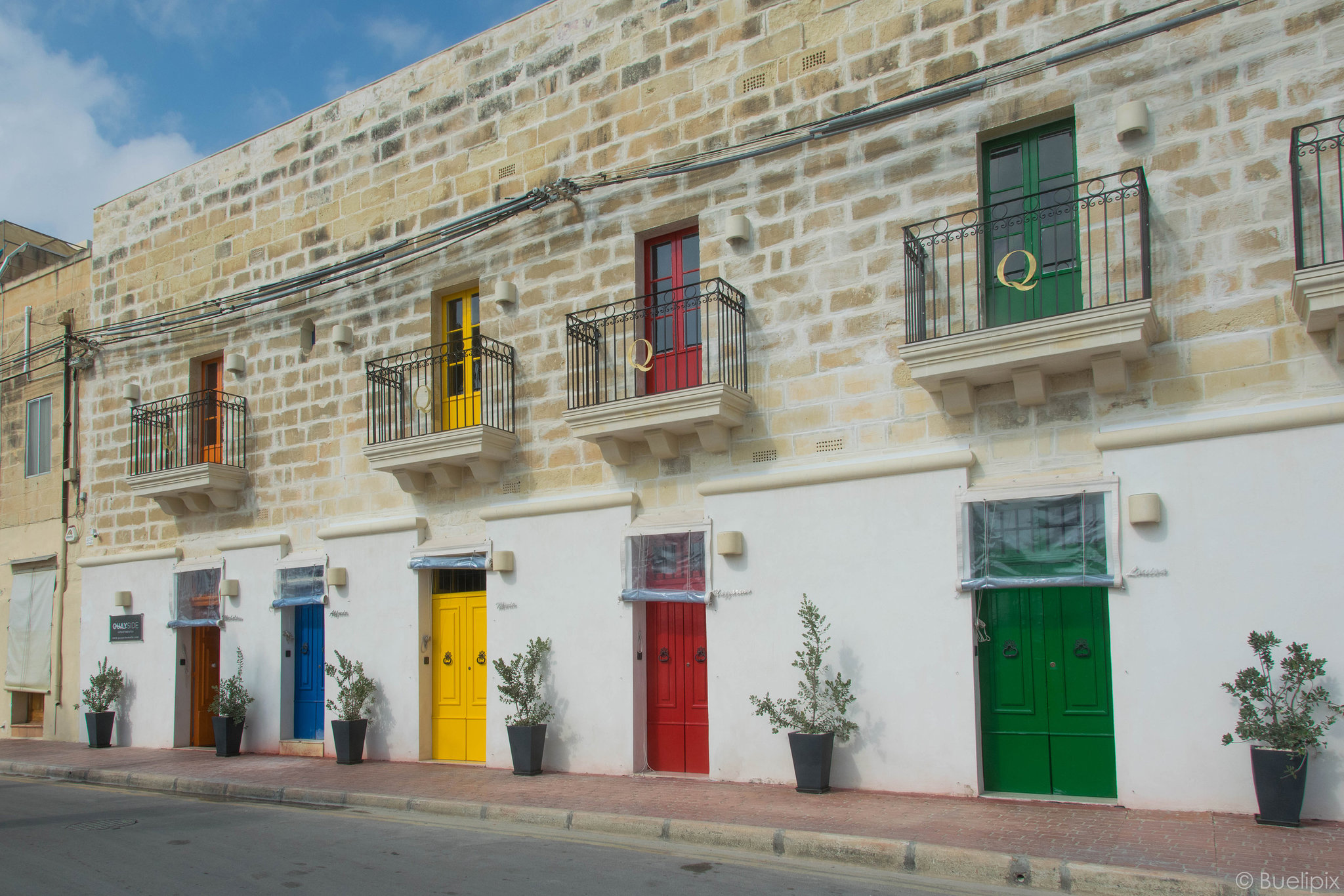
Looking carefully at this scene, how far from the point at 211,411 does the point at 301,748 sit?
5.22 meters

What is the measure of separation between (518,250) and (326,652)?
5598 millimetres

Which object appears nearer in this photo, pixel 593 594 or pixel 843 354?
pixel 843 354

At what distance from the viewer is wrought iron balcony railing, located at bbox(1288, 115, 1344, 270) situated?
6.93 metres

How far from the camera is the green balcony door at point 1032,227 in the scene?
8.12m

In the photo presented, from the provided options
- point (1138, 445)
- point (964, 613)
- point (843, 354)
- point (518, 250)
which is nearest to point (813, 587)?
point (964, 613)

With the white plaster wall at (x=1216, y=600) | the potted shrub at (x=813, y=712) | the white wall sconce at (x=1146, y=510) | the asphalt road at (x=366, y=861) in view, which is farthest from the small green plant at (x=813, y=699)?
the white wall sconce at (x=1146, y=510)

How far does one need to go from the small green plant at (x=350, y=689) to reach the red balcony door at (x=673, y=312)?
16.3 feet

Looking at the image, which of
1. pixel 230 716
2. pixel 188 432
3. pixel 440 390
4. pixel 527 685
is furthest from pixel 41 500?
pixel 527 685

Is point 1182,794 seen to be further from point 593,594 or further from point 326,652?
point 326,652

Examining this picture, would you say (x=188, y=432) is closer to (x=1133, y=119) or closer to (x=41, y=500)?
(x=41, y=500)

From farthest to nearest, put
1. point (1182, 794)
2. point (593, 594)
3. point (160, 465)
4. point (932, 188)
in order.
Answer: point (160, 465) → point (593, 594) → point (932, 188) → point (1182, 794)

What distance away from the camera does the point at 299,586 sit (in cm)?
1277

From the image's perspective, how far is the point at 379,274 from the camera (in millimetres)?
12578

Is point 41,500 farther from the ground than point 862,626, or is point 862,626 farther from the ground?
point 41,500
